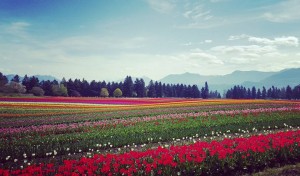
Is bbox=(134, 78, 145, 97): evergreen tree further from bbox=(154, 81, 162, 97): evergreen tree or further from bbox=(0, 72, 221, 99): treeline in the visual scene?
bbox=(154, 81, 162, 97): evergreen tree

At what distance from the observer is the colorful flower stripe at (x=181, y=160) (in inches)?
308

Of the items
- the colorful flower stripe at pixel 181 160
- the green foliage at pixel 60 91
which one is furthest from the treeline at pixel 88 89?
the colorful flower stripe at pixel 181 160

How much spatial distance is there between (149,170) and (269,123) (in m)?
15.4

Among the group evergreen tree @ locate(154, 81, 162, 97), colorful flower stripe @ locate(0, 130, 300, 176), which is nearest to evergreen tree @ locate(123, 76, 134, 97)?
evergreen tree @ locate(154, 81, 162, 97)

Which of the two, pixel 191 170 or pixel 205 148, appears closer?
pixel 191 170

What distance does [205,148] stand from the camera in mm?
10141

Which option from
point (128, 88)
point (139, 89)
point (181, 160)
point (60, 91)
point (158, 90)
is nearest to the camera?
point (181, 160)

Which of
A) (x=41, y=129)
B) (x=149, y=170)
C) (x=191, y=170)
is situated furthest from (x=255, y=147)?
(x=41, y=129)

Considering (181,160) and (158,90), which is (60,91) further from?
(181,160)

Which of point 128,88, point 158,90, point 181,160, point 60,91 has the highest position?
point 128,88

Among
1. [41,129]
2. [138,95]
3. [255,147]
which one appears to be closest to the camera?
[255,147]

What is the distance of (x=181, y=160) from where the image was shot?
861cm

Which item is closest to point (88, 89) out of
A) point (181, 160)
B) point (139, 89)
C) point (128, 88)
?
point (128, 88)

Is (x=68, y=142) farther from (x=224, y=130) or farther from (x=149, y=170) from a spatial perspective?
(x=224, y=130)
